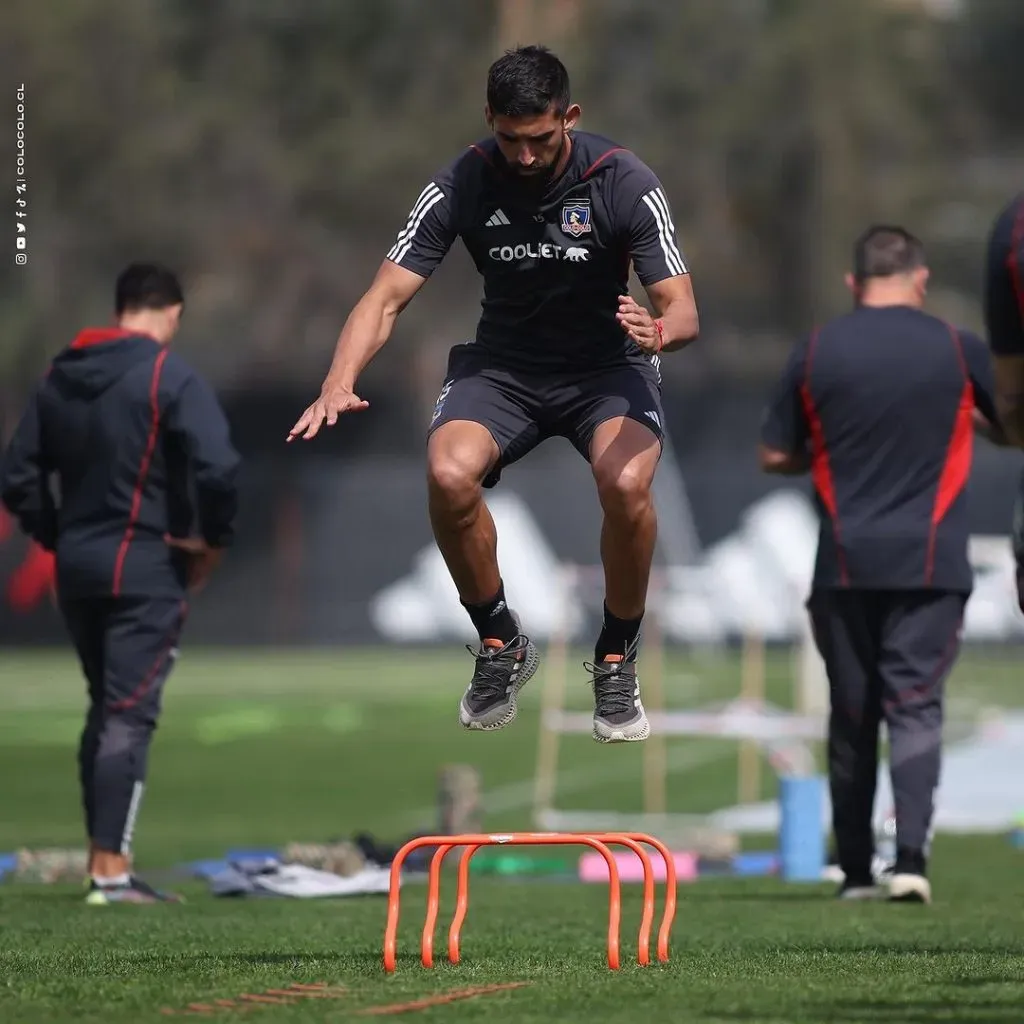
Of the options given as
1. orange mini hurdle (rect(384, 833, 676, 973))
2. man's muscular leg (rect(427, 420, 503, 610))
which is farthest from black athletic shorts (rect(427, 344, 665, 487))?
orange mini hurdle (rect(384, 833, 676, 973))

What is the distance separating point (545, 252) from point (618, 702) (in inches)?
58.0

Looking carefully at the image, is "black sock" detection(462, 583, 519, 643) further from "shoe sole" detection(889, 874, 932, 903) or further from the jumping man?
"shoe sole" detection(889, 874, 932, 903)

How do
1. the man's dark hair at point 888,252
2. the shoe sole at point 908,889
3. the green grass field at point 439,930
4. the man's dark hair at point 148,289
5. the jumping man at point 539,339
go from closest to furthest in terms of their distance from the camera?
the green grass field at point 439,930, the jumping man at point 539,339, the shoe sole at point 908,889, the man's dark hair at point 888,252, the man's dark hair at point 148,289

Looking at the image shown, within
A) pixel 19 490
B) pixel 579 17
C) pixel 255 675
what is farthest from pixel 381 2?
pixel 19 490

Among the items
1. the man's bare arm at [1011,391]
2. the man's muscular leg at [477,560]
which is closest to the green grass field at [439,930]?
the man's muscular leg at [477,560]

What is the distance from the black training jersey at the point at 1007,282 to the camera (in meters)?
6.10

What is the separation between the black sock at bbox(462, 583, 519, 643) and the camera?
753 centimetres

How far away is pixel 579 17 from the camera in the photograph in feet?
139

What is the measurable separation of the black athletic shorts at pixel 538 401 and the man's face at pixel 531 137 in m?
0.74

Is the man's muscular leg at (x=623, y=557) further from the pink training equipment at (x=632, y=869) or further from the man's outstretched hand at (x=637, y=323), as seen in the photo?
the pink training equipment at (x=632, y=869)

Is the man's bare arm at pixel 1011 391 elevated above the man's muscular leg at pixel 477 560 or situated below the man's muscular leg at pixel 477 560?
above

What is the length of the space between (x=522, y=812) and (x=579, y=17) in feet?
96.5

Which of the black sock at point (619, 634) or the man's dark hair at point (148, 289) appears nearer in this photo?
the black sock at point (619, 634)

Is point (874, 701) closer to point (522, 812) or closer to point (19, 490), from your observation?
point (19, 490)
